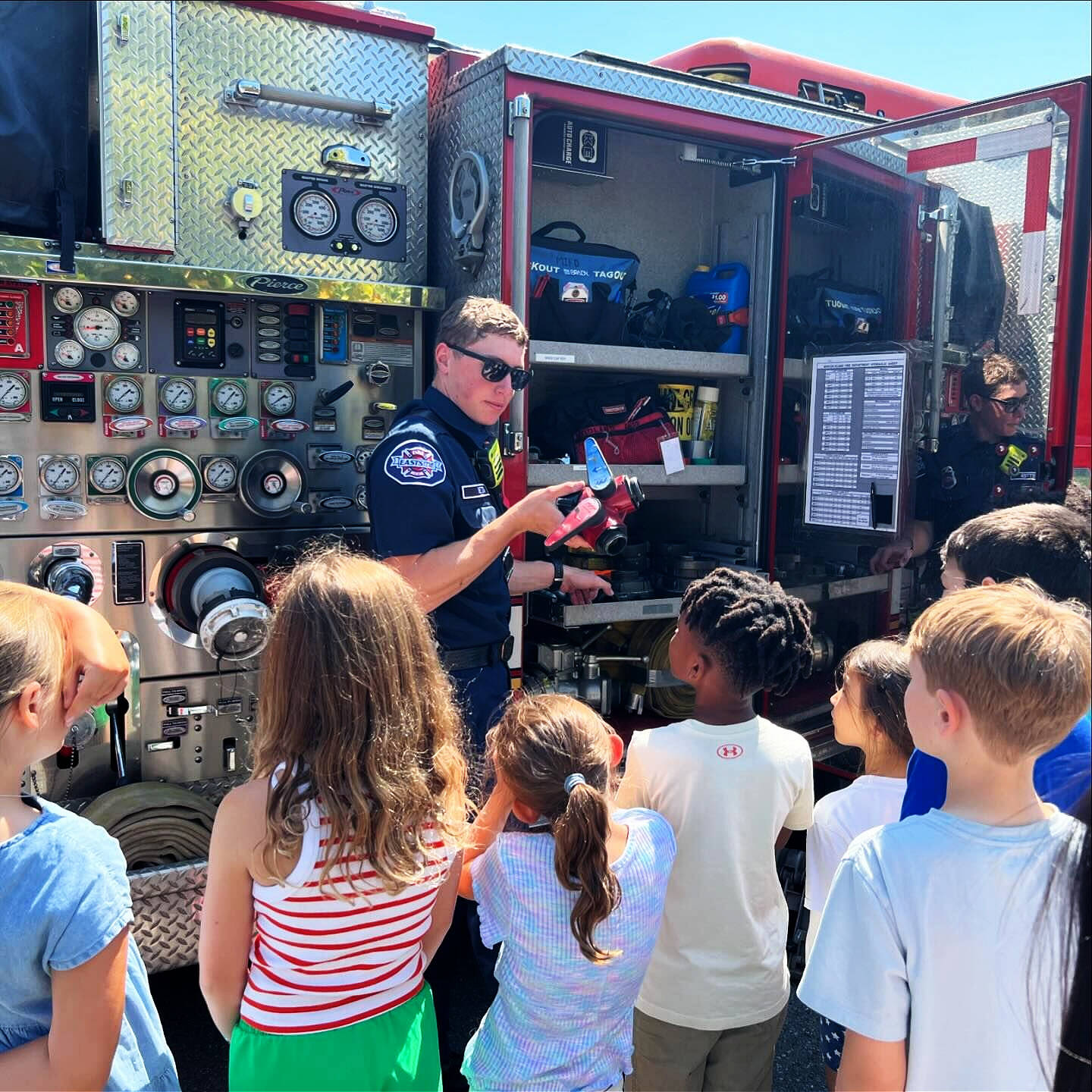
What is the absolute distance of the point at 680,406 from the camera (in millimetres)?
4289

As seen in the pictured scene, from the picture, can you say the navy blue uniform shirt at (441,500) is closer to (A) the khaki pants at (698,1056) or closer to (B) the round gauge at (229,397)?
(B) the round gauge at (229,397)

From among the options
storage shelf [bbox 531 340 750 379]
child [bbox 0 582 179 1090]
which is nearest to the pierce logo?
storage shelf [bbox 531 340 750 379]

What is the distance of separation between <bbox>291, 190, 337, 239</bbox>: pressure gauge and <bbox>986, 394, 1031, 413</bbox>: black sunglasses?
2.32 metres

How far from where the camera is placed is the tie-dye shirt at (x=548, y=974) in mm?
1851

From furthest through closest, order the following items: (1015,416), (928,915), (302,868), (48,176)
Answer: (1015,416) → (48,176) → (302,868) → (928,915)

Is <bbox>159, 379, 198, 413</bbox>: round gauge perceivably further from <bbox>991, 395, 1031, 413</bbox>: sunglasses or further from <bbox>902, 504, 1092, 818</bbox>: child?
<bbox>991, 395, 1031, 413</bbox>: sunglasses

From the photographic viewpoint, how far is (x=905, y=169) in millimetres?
3645

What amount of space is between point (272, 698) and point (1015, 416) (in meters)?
2.66

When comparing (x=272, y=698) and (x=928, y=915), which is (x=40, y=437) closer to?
(x=272, y=698)

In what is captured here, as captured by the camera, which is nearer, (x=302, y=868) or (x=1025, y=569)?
(x=302, y=868)

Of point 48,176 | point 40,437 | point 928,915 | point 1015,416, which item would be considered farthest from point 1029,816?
point 48,176

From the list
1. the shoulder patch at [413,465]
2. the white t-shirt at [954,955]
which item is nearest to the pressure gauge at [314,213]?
the shoulder patch at [413,465]

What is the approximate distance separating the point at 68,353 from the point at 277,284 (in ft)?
2.16

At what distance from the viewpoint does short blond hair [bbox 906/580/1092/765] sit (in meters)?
1.40
